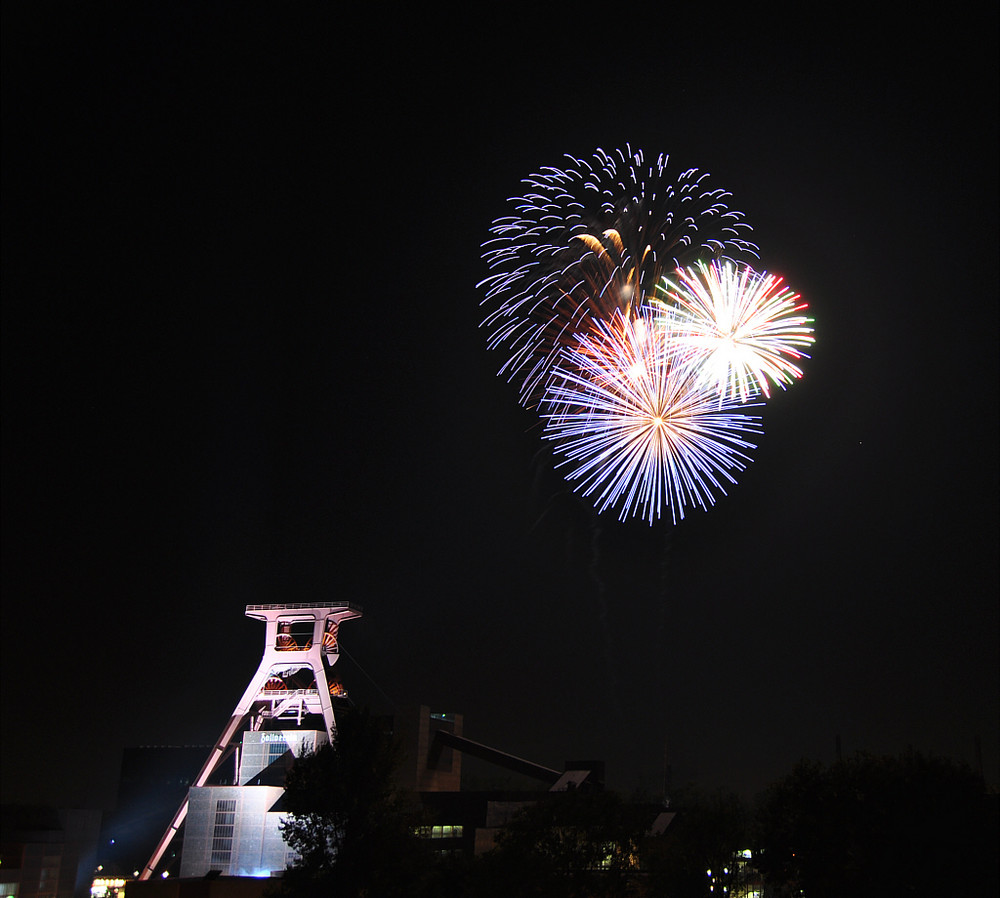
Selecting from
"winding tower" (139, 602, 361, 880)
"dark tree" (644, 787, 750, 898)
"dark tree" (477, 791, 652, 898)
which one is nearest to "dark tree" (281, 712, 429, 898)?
"dark tree" (477, 791, 652, 898)

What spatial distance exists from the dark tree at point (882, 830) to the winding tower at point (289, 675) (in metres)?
37.6

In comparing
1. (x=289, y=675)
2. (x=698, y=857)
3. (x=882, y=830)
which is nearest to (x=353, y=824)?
(x=698, y=857)

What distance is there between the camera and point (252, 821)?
5316 centimetres

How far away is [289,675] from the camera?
203ft

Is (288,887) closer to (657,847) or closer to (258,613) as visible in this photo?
(657,847)

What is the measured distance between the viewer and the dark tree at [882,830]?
69.5 feet

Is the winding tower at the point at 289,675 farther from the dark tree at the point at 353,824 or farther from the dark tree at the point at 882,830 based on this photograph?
the dark tree at the point at 882,830

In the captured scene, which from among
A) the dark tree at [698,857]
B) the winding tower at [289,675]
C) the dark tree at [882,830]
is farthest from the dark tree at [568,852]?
the winding tower at [289,675]

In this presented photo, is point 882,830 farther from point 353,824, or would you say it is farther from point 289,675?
point 289,675

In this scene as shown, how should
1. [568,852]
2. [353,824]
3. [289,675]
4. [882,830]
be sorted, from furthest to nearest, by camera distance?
1. [289,675]
2. [568,852]
3. [353,824]
4. [882,830]

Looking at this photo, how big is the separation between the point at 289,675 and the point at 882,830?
45.3 m

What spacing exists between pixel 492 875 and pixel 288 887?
6146 millimetres

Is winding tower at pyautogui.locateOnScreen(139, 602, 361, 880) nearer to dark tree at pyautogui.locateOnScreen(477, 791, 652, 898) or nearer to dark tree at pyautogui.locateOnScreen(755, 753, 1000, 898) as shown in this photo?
dark tree at pyautogui.locateOnScreen(477, 791, 652, 898)

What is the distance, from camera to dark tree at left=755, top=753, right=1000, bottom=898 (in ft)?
69.5
